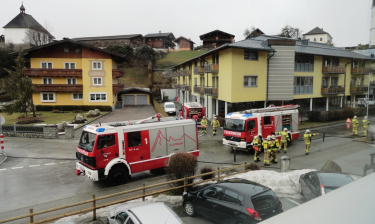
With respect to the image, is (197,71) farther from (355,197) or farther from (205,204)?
(355,197)

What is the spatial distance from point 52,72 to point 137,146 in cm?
3410

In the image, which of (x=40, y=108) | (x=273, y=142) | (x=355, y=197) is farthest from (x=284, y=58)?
(x=40, y=108)

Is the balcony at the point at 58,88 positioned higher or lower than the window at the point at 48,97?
higher

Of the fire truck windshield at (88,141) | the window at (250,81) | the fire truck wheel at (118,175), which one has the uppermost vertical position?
the window at (250,81)

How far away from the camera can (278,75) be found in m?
31.4

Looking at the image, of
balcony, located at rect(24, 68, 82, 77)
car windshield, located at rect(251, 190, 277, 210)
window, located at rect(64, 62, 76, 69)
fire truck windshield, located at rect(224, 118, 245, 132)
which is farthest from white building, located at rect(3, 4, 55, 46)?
car windshield, located at rect(251, 190, 277, 210)

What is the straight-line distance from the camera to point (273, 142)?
55.5 feet

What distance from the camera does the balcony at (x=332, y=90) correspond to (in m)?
37.4

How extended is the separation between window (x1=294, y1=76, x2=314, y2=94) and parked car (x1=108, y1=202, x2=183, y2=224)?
30919 millimetres

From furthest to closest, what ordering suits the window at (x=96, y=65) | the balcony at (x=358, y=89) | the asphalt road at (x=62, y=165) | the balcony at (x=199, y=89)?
the window at (x=96, y=65) < the balcony at (x=358, y=89) < the balcony at (x=199, y=89) < the asphalt road at (x=62, y=165)

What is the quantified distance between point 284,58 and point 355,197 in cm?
3223

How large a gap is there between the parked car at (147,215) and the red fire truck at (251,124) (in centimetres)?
1247

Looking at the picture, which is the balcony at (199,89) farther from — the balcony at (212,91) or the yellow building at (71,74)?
the yellow building at (71,74)

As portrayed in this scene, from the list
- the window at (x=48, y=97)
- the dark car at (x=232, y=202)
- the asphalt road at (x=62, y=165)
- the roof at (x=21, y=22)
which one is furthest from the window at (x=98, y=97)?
the roof at (x=21, y=22)
